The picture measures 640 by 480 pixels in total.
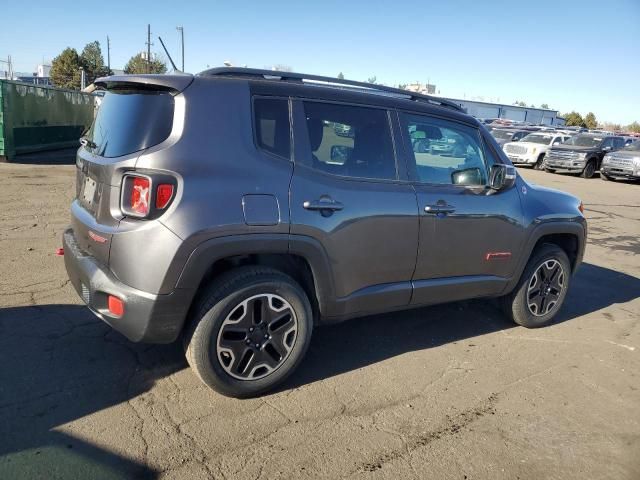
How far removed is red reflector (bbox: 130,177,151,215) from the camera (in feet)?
9.15

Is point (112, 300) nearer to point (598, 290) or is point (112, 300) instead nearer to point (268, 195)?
point (268, 195)

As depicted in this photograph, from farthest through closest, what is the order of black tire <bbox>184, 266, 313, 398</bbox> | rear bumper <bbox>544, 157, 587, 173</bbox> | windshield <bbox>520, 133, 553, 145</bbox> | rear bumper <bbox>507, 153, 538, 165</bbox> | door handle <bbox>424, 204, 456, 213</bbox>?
windshield <bbox>520, 133, 553, 145</bbox> < rear bumper <bbox>507, 153, 538, 165</bbox> < rear bumper <bbox>544, 157, 587, 173</bbox> < door handle <bbox>424, 204, 456, 213</bbox> < black tire <bbox>184, 266, 313, 398</bbox>

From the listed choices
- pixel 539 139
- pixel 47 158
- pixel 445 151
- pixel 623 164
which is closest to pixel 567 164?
pixel 623 164

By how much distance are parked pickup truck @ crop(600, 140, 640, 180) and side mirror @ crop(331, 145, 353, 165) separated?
20.3 meters

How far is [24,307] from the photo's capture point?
14.0 ft

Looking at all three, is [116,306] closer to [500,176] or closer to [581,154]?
[500,176]

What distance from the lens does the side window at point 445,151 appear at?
3.81m

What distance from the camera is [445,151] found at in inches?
162

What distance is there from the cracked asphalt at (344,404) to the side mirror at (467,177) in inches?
52.7

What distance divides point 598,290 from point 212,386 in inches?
197

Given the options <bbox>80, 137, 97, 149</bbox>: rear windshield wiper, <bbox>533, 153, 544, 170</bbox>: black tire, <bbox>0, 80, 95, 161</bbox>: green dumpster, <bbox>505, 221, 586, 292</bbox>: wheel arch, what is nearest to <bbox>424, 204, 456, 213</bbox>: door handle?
<bbox>505, 221, 586, 292</bbox>: wheel arch

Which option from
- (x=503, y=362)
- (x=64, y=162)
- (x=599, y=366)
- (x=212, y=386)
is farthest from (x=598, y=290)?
(x=64, y=162)

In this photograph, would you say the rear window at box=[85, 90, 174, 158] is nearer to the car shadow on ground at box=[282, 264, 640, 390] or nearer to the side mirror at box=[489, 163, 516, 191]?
the car shadow on ground at box=[282, 264, 640, 390]

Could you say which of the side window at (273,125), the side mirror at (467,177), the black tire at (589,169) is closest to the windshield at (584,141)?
the black tire at (589,169)
